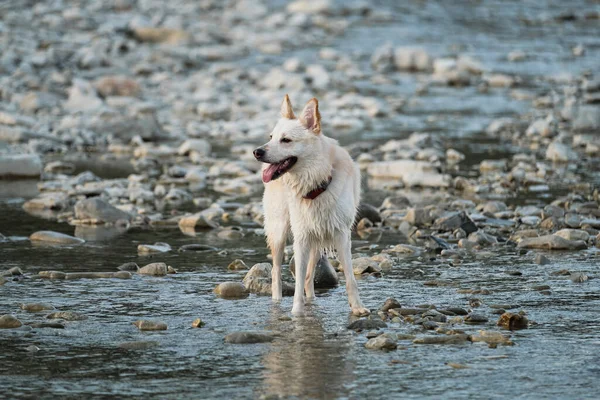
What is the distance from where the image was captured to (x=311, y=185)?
26.6ft

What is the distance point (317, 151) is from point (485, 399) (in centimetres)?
280

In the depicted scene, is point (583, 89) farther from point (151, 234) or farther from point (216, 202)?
point (151, 234)

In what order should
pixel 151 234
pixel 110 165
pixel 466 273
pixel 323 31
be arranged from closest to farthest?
pixel 466 273
pixel 151 234
pixel 110 165
pixel 323 31

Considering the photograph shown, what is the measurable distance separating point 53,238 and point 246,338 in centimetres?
443

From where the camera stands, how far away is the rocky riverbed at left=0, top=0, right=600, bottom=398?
21.5 feet

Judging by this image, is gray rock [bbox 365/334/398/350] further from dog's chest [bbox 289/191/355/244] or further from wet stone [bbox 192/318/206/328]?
dog's chest [bbox 289/191/355/244]

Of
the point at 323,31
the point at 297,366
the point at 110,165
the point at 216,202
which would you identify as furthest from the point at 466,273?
the point at 323,31

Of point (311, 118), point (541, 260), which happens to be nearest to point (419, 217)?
point (541, 260)

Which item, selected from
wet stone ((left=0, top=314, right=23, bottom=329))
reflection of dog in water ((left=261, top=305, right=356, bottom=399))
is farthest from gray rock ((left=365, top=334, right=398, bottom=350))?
wet stone ((left=0, top=314, right=23, bottom=329))

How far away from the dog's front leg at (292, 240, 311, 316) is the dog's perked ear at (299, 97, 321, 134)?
34.8 inches

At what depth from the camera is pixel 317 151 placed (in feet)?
26.5

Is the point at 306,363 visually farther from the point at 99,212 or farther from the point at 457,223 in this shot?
the point at 99,212

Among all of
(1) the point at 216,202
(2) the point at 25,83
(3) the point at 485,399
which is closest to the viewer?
(3) the point at 485,399

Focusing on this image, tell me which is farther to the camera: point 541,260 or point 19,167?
point 19,167
